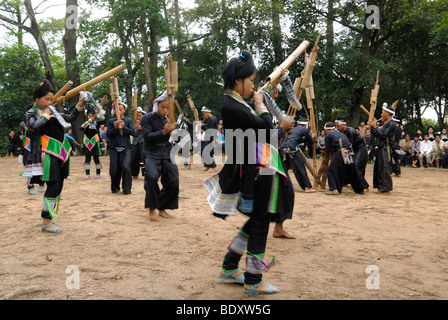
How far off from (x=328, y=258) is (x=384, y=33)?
19359 mm

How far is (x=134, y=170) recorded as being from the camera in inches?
436

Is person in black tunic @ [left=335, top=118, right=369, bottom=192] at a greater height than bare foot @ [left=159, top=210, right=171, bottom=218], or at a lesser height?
greater

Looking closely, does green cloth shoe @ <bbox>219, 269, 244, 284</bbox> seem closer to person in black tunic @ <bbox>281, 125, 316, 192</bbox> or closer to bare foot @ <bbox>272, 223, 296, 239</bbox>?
bare foot @ <bbox>272, 223, 296, 239</bbox>

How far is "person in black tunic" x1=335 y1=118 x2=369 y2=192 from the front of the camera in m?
9.55

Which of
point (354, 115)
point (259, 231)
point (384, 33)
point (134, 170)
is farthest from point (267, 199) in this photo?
point (384, 33)

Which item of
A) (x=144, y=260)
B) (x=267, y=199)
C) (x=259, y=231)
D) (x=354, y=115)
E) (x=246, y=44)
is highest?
(x=246, y=44)

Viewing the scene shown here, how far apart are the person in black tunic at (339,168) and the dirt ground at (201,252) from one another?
1.22 m

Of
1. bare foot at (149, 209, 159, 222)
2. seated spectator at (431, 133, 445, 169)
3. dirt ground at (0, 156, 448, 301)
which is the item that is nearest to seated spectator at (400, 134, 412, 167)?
seated spectator at (431, 133, 445, 169)

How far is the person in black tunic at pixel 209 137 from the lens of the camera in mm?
13841

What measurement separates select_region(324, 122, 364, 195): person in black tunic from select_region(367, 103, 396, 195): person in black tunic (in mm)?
488

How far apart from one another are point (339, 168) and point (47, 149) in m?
6.41

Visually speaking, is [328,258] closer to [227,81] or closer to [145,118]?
[227,81]

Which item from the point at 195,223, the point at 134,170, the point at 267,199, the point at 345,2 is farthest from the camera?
the point at 345,2

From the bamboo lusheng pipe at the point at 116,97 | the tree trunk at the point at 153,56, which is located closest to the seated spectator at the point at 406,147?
the tree trunk at the point at 153,56
